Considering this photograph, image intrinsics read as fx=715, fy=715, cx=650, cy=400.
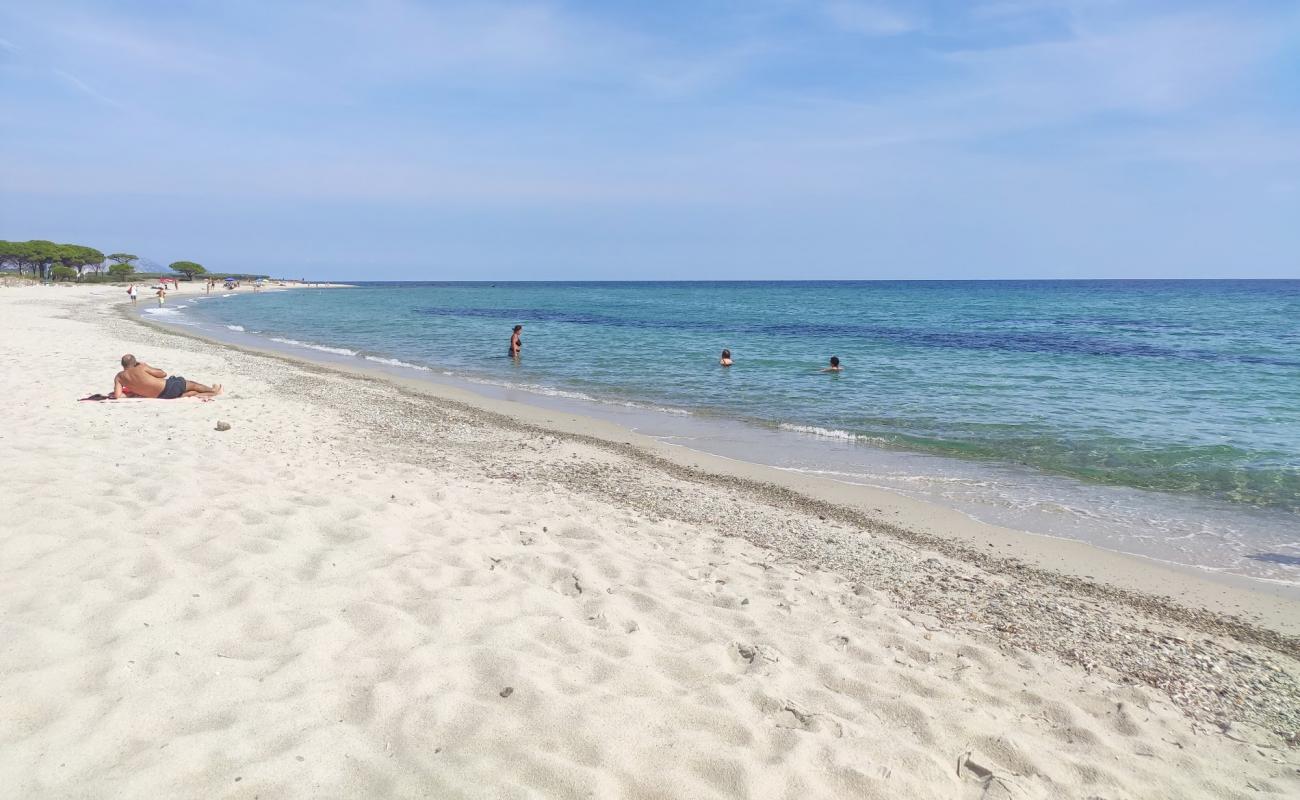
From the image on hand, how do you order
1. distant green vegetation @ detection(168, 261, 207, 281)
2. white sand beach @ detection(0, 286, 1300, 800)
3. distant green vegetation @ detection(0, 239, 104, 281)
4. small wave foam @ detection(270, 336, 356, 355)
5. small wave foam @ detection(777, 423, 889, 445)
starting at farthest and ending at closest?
distant green vegetation @ detection(168, 261, 207, 281)
distant green vegetation @ detection(0, 239, 104, 281)
small wave foam @ detection(270, 336, 356, 355)
small wave foam @ detection(777, 423, 889, 445)
white sand beach @ detection(0, 286, 1300, 800)

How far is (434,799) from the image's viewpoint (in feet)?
8.84

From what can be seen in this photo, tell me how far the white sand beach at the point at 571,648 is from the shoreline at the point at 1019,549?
53 millimetres

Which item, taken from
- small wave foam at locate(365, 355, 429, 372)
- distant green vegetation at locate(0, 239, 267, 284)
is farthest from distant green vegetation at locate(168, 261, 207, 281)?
small wave foam at locate(365, 355, 429, 372)

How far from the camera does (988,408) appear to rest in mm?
14570

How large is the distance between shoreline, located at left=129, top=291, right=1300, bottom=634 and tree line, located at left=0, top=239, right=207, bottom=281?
82.3 meters

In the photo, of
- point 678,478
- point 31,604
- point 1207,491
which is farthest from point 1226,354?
point 31,604

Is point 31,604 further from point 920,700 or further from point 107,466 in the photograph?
point 920,700

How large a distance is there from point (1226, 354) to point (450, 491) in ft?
99.2

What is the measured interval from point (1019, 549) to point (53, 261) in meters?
94.1

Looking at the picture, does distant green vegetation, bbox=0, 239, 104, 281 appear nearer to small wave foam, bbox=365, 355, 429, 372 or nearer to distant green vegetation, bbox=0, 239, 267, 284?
distant green vegetation, bbox=0, 239, 267, 284

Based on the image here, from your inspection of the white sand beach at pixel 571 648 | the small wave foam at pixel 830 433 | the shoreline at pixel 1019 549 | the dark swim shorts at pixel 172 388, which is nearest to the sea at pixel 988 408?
the small wave foam at pixel 830 433

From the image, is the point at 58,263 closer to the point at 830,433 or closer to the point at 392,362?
the point at 392,362

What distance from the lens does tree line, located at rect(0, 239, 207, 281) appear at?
67438 mm

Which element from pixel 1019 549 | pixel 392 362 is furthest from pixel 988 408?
pixel 392 362
